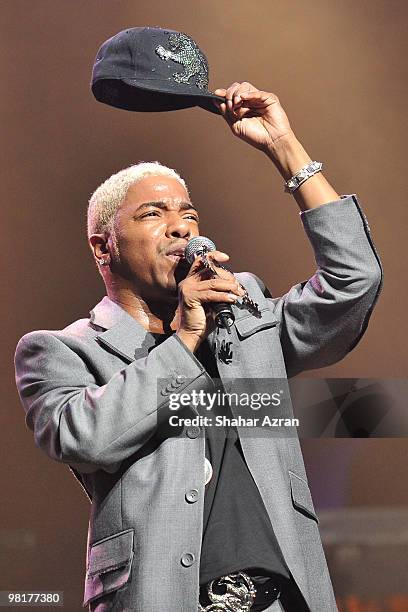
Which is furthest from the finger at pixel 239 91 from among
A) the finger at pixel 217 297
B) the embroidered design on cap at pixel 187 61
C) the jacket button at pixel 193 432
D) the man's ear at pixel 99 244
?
the jacket button at pixel 193 432

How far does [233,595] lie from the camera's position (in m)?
1.49

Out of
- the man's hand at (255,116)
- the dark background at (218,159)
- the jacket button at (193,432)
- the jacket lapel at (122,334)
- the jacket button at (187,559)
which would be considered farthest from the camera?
the dark background at (218,159)

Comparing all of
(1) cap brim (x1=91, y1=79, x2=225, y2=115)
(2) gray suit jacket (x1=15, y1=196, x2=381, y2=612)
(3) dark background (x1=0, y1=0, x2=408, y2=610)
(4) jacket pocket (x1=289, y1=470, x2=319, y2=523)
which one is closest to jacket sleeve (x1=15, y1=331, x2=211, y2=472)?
(2) gray suit jacket (x1=15, y1=196, x2=381, y2=612)

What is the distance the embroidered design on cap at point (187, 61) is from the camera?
77.5 inches

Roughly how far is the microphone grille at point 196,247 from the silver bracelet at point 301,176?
7.1 inches

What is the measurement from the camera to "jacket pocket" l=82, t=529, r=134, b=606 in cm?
154

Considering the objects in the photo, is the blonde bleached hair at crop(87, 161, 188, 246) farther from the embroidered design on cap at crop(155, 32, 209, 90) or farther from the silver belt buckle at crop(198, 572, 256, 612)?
the silver belt buckle at crop(198, 572, 256, 612)

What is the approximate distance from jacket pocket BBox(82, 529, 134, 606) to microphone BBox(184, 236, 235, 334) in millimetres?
360

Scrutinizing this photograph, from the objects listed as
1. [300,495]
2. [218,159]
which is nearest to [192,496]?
[300,495]

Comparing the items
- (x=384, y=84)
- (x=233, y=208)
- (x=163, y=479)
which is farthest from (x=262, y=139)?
(x=384, y=84)

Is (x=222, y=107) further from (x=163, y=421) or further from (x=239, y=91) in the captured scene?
(x=163, y=421)

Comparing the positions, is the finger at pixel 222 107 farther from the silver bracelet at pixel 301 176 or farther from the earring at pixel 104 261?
the earring at pixel 104 261

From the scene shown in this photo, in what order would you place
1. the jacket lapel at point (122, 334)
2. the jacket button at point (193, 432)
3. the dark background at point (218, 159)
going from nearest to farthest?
1. the jacket button at point (193, 432)
2. the jacket lapel at point (122, 334)
3. the dark background at point (218, 159)

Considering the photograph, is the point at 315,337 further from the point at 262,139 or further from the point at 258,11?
the point at 258,11
